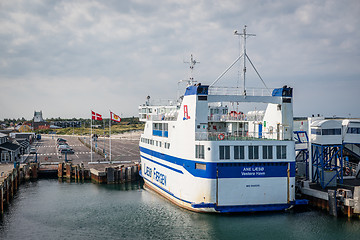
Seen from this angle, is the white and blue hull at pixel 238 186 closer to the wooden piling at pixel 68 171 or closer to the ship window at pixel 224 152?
the ship window at pixel 224 152

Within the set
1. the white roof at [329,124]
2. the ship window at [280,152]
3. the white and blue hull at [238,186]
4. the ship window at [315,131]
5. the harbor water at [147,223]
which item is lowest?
the harbor water at [147,223]

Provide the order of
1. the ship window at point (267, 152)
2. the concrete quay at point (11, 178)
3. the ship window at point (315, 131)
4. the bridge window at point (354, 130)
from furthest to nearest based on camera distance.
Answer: the bridge window at point (354, 130) → the concrete quay at point (11, 178) → the ship window at point (315, 131) → the ship window at point (267, 152)

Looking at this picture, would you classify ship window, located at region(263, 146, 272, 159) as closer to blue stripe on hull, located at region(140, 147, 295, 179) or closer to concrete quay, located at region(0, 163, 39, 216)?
blue stripe on hull, located at region(140, 147, 295, 179)

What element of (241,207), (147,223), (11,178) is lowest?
(147,223)

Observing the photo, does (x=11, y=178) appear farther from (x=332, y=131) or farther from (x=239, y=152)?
(x=332, y=131)

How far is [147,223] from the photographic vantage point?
86.1ft

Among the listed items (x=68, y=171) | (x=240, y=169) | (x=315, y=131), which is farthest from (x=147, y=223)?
(x=68, y=171)

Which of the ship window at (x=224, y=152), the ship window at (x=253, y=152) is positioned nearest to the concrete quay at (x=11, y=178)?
the ship window at (x=224, y=152)

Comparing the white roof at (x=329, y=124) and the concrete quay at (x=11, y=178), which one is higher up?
the white roof at (x=329, y=124)

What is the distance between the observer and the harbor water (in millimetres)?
23688

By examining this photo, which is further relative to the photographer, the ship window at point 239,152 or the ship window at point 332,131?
the ship window at point 332,131

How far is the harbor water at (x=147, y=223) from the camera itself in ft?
77.7

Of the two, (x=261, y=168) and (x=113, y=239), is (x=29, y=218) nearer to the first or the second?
(x=113, y=239)

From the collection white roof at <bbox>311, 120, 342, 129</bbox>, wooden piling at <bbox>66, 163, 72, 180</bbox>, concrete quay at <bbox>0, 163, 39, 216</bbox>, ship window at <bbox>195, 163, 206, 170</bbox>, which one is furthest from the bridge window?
wooden piling at <bbox>66, 163, 72, 180</bbox>
